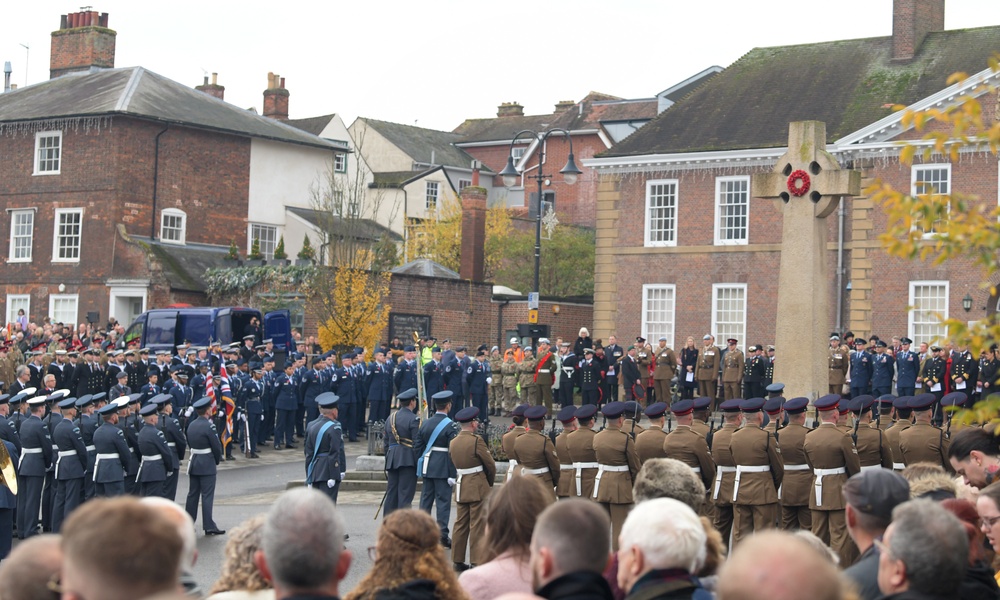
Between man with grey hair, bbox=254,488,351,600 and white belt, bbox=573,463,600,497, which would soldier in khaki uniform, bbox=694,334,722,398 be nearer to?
white belt, bbox=573,463,600,497

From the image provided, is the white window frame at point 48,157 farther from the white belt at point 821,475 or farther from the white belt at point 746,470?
the white belt at point 821,475

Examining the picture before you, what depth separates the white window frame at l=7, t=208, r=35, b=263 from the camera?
151 ft

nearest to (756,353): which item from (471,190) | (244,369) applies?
(244,369)

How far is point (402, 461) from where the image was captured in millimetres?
17359

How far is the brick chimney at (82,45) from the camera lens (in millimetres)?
51156

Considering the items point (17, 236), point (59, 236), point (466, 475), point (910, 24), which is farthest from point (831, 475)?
point (17, 236)

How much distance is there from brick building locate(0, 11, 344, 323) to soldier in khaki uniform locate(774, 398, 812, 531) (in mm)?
32162

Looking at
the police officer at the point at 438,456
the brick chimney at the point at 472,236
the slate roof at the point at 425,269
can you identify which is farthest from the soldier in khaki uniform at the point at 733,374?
the brick chimney at the point at 472,236

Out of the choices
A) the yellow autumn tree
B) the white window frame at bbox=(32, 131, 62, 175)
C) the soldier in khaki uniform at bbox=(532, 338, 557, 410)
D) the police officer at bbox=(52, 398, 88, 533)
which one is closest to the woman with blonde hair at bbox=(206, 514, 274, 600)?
the police officer at bbox=(52, 398, 88, 533)

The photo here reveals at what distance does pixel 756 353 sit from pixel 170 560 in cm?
2792

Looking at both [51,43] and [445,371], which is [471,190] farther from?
[51,43]

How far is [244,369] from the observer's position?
28562 mm

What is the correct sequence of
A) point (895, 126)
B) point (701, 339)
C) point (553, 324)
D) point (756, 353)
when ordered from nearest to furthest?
point (756, 353), point (895, 126), point (701, 339), point (553, 324)

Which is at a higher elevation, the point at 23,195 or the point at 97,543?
the point at 23,195
